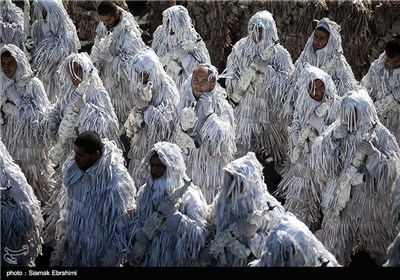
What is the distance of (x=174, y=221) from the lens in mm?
8555

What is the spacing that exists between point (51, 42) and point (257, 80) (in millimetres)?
2563

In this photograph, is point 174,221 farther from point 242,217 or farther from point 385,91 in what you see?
point 385,91

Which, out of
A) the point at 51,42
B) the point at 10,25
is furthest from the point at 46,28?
the point at 10,25

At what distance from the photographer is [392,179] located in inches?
370

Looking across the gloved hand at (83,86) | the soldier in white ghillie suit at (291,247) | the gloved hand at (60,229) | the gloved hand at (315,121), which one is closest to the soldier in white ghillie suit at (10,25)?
the gloved hand at (83,86)

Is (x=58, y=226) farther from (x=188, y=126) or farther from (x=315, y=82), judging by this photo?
(x=315, y=82)

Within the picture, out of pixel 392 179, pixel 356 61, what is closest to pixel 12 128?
pixel 392 179

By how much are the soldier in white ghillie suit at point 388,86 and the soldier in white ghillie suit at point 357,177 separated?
1.45 meters

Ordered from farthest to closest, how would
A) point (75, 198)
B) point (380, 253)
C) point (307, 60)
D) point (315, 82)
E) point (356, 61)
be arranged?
1. point (356, 61)
2. point (307, 60)
3. point (315, 82)
4. point (380, 253)
5. point (75, 198)

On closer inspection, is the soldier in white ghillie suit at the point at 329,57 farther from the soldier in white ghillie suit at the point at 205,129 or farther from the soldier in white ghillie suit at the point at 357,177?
the soldier in white ghillie suit at the point at 357,177

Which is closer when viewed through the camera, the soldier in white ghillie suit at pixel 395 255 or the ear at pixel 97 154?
the soldier in white ghillie suit at pixel 395 255

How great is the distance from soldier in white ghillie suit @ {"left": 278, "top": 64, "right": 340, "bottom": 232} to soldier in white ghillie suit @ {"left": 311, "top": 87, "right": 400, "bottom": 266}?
619 mm

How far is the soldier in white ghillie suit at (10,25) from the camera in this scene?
41.8ft

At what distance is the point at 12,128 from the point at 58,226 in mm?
1674
